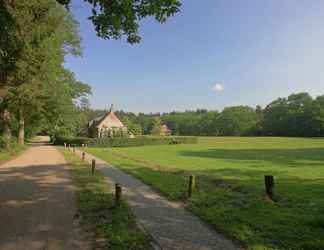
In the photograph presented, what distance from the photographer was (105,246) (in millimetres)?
5289

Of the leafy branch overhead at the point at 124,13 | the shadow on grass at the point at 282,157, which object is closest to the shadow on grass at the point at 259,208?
the leafy branch overhead at the point at 124,13

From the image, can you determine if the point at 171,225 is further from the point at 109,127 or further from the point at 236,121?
the point at 236,121

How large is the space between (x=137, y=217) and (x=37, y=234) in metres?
2.42

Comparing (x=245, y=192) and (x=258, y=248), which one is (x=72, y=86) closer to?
(x=245, y=192)

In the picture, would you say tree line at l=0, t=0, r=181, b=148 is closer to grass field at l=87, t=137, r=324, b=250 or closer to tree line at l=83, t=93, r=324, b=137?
grass field at l=87, t=137, r=324, b=250

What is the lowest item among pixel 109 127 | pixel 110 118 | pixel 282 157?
pixel 282 157

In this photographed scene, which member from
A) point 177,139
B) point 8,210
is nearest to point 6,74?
point 8,210

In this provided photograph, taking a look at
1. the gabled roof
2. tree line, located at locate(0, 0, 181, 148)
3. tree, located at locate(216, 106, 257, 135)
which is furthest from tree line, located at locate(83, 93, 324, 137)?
tree line, located at locate(0, 0, 181, 148)

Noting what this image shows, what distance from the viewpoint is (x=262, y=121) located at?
9625 centimetres

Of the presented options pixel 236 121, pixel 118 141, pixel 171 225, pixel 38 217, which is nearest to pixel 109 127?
pixel 118 141

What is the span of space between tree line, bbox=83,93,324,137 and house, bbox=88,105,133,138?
318cm

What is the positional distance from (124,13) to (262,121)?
97145 millimetres

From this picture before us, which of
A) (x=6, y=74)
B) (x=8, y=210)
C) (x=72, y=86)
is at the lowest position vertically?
(x=8, y=210)

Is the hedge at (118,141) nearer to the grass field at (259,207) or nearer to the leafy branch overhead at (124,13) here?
the grass field at (259,207)
